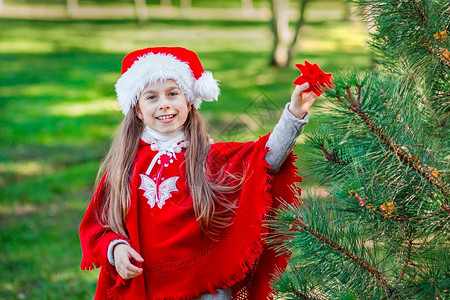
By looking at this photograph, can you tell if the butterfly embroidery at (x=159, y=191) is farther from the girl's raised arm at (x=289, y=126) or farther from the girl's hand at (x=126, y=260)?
the girl's raised arm at (x=289, y=126)

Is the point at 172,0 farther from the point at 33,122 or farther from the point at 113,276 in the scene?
Answer: the point at 113,276

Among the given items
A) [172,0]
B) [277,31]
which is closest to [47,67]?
[277,31]

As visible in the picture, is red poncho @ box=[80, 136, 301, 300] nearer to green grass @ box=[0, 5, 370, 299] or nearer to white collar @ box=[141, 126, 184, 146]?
white collar @ box=[141, 126, 184, 146]

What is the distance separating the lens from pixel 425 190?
1617mm

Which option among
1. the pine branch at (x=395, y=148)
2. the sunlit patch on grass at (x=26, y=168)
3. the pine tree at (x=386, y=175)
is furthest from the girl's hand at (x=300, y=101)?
the sunlit patch on grass at (x=26, y=168)

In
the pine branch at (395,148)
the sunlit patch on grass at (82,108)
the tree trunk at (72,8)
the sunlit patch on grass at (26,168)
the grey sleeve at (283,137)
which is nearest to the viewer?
the pine branch at (395,148)

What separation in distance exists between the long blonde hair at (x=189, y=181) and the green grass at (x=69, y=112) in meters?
0.27

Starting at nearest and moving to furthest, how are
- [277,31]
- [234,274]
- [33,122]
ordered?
[234,274]
[33,122]
[277,31]

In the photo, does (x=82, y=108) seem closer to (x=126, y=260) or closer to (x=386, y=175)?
(x=126, y=260)

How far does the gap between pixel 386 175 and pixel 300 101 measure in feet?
1.81

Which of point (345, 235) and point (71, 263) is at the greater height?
point (345, 235)

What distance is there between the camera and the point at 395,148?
1567mm

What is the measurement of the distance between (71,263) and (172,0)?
2991 centimetres

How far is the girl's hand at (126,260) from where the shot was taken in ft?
7.29
